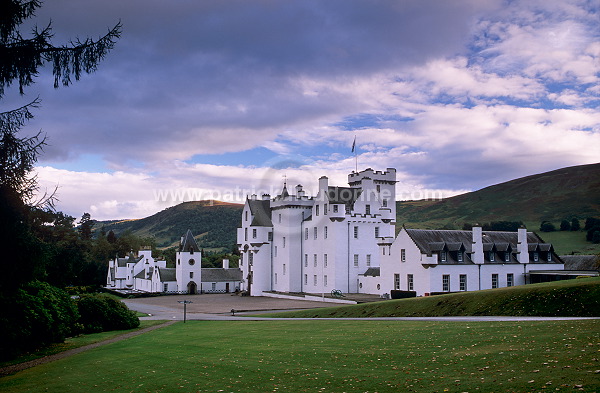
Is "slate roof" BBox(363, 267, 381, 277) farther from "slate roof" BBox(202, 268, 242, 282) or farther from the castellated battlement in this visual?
"slate roof" BBox(202, 268, 242, 282)

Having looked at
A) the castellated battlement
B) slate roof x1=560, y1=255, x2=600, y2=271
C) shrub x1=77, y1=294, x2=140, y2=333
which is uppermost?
the castellated battlement

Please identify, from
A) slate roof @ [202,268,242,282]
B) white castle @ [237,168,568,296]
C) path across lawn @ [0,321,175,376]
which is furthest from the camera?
slate roof @ [202,268,242,282]

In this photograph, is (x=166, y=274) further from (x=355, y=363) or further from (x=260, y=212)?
(x=355, y=363)

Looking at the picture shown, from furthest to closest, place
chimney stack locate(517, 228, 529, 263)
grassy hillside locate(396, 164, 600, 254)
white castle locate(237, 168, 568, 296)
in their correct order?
grassy hillside locate(396, 164, 600, 254) → chimney stack locate(517, 228, 529, 263) → white castle locate(237, 168, 568, 296)

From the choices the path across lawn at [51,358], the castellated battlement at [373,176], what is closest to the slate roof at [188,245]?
the castellated battlement at [373,176]

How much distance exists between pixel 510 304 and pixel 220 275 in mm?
63487

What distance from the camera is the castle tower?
84000 millimetres

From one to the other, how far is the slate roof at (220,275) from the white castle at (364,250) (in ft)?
20.1

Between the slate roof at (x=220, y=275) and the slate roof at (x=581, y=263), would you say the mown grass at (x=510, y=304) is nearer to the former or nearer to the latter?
the slate roof at (x=581, y=263)

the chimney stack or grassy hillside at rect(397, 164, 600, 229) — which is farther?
grassy hillside at rect(397, 164, 600, 229)

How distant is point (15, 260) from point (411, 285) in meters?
41.4

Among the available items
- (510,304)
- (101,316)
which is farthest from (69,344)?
(510,304)

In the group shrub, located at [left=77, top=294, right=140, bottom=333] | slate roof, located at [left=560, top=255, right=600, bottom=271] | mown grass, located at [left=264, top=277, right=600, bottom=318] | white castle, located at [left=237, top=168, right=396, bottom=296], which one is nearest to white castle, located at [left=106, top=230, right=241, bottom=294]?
white castle, located at [left=237, top=168, right=396, bottom=296]

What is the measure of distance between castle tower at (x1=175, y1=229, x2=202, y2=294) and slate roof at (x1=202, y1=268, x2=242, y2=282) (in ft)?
5.17
